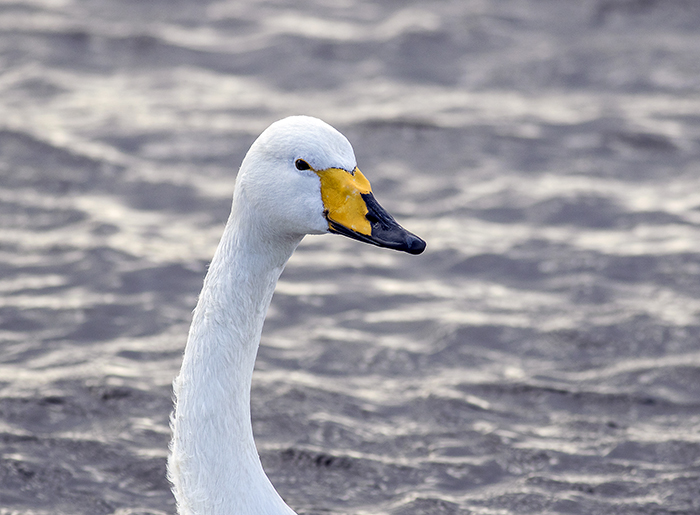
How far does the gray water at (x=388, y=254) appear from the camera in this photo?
332 inches

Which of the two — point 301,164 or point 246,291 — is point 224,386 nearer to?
point 246,291

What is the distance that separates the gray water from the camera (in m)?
8.43

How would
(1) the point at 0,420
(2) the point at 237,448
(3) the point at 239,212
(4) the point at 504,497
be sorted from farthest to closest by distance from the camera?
(1) the point at 0,420 → (4) the point at 504,497 → (2) the point at 237,448 → (3) the point at 239,212

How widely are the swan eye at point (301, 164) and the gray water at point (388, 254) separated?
347 cm

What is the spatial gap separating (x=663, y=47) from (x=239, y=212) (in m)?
10.6

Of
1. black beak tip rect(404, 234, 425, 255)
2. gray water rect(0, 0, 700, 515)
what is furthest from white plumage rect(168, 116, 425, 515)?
gray water rect(0, 0, 700, 515)

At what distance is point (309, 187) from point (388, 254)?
603cm

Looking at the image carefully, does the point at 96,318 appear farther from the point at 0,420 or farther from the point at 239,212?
the point at 239,212

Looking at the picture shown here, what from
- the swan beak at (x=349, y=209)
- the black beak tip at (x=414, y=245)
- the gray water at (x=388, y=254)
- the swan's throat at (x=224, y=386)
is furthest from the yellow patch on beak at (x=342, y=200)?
the gray water at (x=388, y=254)

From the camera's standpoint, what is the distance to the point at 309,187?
537 cm

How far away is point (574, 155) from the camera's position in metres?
12.6

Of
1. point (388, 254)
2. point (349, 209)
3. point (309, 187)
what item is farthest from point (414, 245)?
point (388, 254)

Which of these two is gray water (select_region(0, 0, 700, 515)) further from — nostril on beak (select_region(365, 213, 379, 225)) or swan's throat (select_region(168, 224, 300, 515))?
nostril on beak (select_region(365, 213, 379, 225))

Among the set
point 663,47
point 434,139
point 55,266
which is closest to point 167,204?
point 55,266
